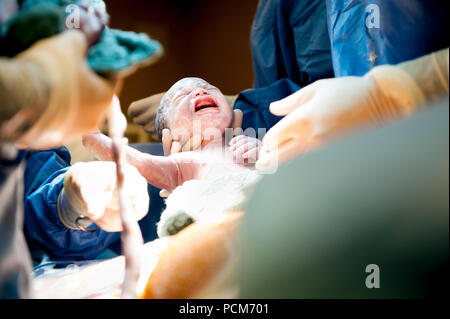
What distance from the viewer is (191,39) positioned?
3.40ft

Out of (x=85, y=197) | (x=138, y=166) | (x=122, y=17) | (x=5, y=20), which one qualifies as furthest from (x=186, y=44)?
(x=5, y=20)

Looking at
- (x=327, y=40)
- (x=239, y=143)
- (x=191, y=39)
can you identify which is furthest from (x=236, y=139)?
(x=327, y=40)

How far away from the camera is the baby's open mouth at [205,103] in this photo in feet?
2.99

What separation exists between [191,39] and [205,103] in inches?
8.5

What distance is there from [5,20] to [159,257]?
13.8 inches

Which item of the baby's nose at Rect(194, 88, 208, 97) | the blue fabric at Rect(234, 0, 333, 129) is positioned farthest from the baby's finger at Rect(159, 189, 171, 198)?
the blue fabric at Rect(234, 0, 333, 129)

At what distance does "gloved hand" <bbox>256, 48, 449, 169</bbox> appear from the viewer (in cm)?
46

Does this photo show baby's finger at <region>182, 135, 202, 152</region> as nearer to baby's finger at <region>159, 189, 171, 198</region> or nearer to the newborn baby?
the newborn baby

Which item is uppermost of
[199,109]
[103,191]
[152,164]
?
[199,109]

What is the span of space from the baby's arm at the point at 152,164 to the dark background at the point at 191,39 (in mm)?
104

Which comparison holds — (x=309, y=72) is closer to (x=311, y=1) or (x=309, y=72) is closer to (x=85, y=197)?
(x=311, y=1)

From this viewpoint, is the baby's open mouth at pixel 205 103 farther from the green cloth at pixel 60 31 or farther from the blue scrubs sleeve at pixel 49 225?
the green cloth at pixel 60 31

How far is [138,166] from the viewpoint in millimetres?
824

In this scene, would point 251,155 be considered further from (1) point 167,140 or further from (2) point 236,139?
(1) point 167,140
